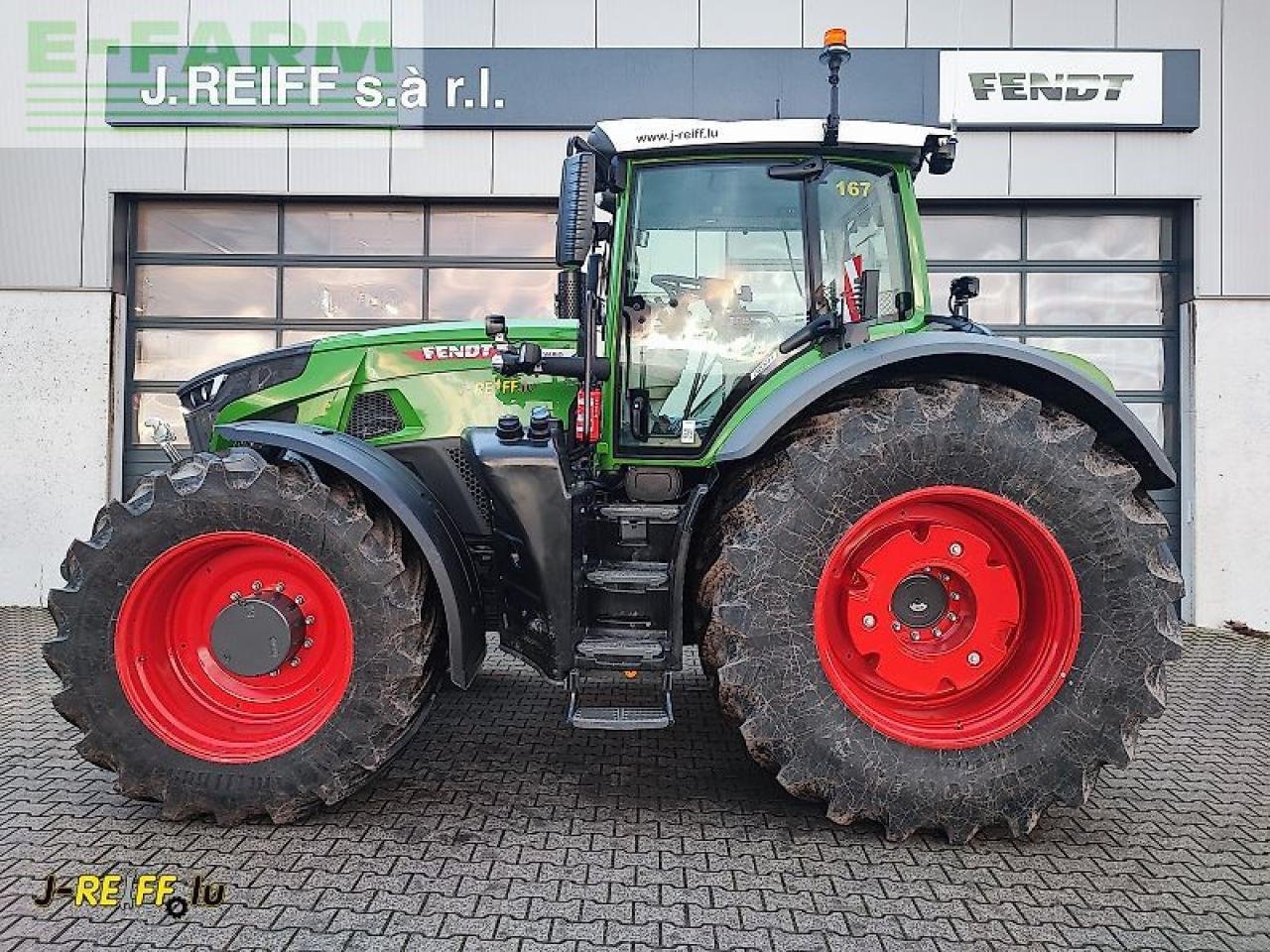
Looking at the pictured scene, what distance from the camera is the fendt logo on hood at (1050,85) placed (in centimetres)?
638

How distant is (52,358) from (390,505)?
18.4 feet

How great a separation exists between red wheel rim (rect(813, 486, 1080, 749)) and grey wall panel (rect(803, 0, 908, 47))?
5297mm

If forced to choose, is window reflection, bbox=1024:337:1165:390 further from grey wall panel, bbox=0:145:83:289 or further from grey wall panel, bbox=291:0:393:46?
grey wall panel, bbox=0:145:83:289

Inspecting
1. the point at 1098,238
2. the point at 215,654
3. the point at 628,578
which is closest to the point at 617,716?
the point at 628,578

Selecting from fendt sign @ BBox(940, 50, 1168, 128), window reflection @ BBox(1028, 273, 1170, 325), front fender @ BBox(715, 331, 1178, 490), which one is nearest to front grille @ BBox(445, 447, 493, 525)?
→ front fender @ BBox(715, 331, 1178, 490)

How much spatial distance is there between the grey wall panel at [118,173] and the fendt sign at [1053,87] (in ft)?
20.3

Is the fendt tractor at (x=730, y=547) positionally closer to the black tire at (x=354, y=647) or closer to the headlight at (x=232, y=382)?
the black tire at (x=354, y=647)

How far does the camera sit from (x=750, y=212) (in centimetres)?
300

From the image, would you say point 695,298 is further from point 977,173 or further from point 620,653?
point 977,173

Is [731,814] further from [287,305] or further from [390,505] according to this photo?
[287,305]

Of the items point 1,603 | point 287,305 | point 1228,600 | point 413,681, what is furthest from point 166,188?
point 1228,600

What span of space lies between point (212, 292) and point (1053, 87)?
275 inches

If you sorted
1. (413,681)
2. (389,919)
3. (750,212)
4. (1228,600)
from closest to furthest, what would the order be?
(389,919)
(413,681)
(750,212)
(1228,600)

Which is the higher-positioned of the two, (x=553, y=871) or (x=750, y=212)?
(x=750, y=212)
